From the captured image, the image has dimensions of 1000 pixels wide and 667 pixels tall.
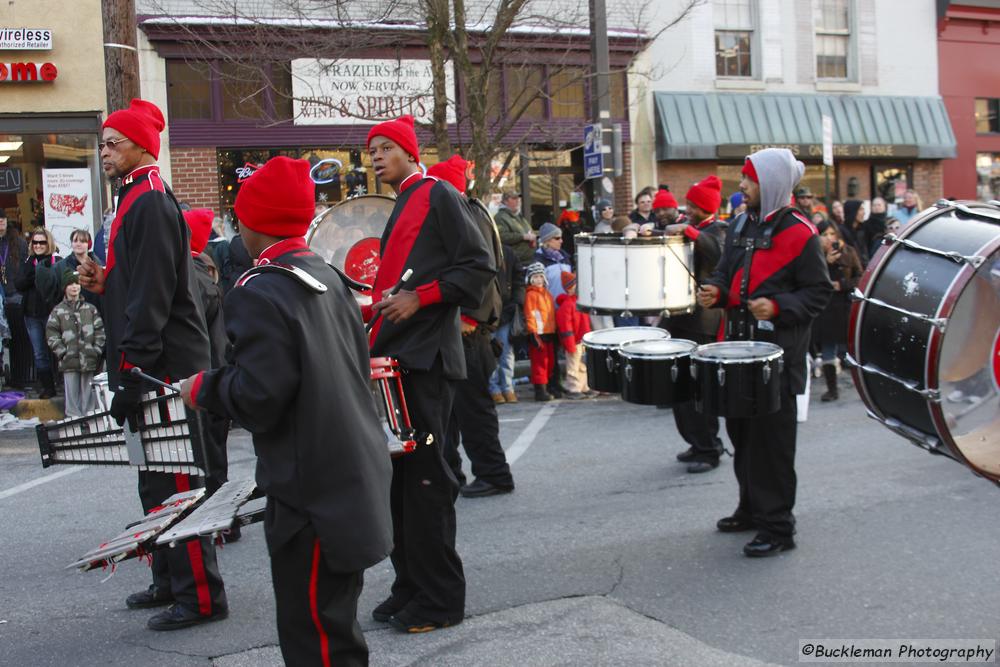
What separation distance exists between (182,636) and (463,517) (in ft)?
7.16

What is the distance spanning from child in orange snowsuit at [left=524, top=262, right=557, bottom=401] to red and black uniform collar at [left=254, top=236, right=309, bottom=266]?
7.91 metres

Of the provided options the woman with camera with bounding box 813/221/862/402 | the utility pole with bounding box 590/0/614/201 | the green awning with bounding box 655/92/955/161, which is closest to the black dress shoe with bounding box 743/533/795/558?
the woman with camera with bounding box 813/221/862/402

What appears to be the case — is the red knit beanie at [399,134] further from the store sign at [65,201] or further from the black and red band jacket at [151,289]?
the store sign at [65,201]

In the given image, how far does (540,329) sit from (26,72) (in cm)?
871

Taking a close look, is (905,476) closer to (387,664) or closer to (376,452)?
(387,664)

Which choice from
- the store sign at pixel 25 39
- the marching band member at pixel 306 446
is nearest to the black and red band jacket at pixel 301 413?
the marching band member at pixel 306 446

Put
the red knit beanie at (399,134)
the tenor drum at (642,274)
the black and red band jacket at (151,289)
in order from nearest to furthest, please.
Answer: the black and red band jacket at (151,289)
the red knit beanie at (399,134)
the tenor drum at (642,274)

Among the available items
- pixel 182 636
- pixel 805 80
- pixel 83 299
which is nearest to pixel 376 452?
pixel 182 636

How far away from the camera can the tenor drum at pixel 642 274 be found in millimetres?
7246

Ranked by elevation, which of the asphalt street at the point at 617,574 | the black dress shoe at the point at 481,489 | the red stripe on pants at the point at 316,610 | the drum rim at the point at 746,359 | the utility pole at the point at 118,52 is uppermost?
the utility pole at the point at 118,52

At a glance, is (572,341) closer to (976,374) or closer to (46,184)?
(976,374)

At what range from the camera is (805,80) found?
20516mm

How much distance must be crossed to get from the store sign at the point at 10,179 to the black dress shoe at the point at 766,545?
13.2 meters

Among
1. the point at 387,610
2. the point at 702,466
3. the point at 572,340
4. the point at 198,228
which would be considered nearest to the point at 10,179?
the point at 572,340
